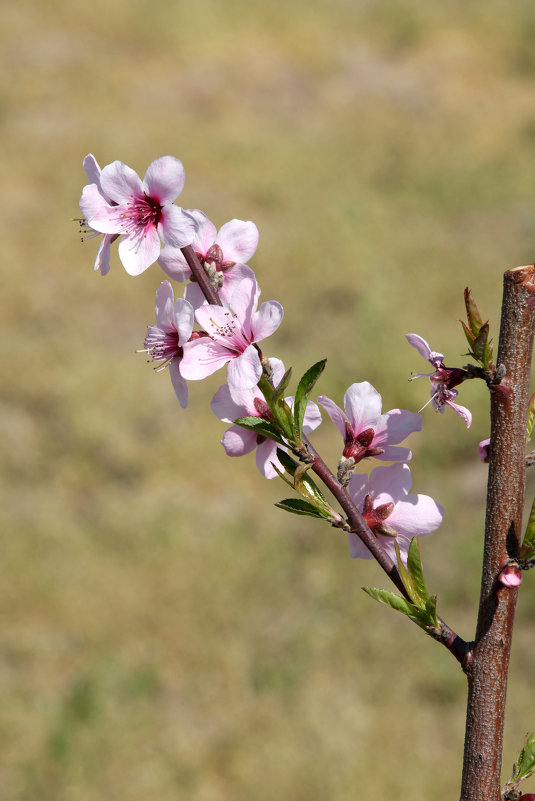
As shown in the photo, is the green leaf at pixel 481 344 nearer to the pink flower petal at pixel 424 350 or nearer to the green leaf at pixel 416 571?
the pink flower petal at pixel 424 350

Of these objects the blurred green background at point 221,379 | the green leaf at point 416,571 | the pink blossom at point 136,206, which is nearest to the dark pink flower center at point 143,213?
the pink blossom at point 136,206

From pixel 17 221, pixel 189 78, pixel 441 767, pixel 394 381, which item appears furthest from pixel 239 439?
pixel 189 78

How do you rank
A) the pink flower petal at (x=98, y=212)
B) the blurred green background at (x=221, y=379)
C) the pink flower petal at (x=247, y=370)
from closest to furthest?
the pink flower petal at (x=247, y=370) < the pink flower petal at (x=98, y=212) < the blurred green background at (x=221, y=379)

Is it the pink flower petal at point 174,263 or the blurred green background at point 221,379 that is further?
the blurred green background at point 221,379

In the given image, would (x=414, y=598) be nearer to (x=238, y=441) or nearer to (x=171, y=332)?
(x=238, y=441)

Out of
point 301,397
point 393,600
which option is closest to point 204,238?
point 301,397

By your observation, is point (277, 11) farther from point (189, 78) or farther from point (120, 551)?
point (120, 551)
